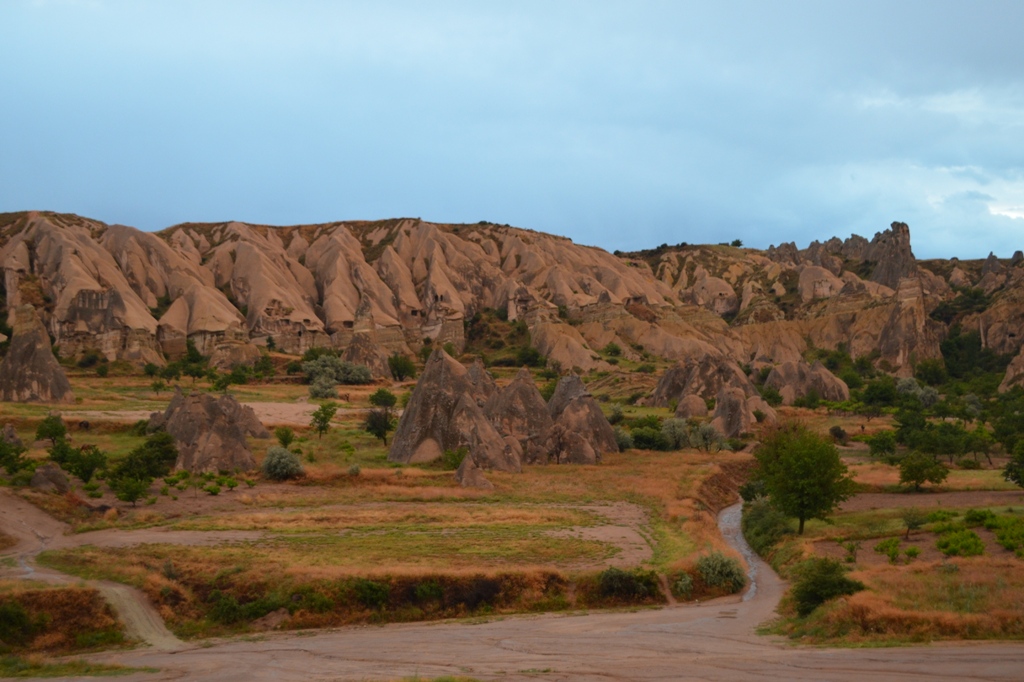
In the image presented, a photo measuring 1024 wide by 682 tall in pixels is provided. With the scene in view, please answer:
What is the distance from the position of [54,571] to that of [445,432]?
23203 mm

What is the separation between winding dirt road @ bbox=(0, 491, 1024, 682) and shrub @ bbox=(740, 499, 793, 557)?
946 centimetres

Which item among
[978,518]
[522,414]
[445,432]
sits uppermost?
[522,414]

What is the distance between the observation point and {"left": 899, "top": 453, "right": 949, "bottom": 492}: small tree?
41750mm

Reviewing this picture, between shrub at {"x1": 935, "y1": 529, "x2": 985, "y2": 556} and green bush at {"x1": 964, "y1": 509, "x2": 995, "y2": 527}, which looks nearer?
shrub at {"x1": 935, "y1": 529, "x2": 985, "y2": 556}

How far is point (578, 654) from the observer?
17.6m

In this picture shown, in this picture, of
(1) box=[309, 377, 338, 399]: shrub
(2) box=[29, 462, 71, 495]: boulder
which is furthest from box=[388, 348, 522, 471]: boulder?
(1) box=[309, 377, 338, 399]: shrub

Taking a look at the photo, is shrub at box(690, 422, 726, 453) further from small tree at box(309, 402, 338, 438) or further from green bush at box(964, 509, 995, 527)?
green bush at box(964, 509, 995, 527)

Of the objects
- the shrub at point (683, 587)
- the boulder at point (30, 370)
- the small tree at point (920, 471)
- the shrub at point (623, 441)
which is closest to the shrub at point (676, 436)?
the shrub at point (623, 441)

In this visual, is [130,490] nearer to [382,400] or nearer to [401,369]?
[382,400]

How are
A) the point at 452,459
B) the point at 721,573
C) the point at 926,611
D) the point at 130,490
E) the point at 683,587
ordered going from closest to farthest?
1. the point at 926,611
2. the point at 683,587
3. the point at 721,573
4. the point at 130,490
5. the point at 452,459

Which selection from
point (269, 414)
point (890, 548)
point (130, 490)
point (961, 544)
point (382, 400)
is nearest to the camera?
point (961, 544)

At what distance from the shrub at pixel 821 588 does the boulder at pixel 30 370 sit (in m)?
51.2

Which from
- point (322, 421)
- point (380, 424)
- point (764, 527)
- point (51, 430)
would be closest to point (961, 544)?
point (764, 527)

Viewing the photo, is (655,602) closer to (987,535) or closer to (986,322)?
(987,535)
